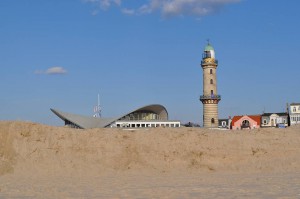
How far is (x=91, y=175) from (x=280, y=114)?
57790 millimetres

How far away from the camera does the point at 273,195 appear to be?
13258 mm

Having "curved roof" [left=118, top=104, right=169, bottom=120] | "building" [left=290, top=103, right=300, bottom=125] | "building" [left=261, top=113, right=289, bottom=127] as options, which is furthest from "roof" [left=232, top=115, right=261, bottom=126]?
"curved roof" [left=118, top=104, right=169, bottom=120]

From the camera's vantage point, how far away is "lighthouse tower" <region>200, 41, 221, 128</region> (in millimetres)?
70450

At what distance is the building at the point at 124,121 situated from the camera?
6231 centimetres

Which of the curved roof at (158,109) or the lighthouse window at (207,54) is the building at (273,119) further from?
the curved roof at (158,109)

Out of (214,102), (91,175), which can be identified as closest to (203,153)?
(91,175)

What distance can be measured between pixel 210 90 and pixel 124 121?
16440mm

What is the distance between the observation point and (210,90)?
71688 mm

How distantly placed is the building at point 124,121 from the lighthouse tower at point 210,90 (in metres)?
7.25

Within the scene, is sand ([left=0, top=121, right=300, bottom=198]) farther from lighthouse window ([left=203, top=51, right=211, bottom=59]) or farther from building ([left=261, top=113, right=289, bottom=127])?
lighthouse window ([left=203, top=51, right=211, bottom=59])

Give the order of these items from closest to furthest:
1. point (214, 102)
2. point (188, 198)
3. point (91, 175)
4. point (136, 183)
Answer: point (188, 198) < point (136, 183) < point (91, 175) < point (214, 102)

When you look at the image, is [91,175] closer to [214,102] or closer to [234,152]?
[234,152]

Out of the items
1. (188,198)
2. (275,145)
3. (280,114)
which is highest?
(280,114)

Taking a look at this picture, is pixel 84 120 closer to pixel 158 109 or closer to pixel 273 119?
pixel 158 109
